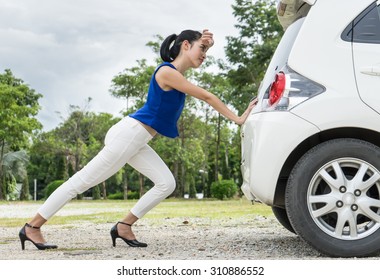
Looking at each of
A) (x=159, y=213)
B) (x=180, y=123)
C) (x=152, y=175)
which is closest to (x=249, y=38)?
(x=180, y=123)

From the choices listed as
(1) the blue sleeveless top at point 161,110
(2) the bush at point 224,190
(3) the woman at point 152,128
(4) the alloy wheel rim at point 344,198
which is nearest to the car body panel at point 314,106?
(4) the alloy wheel rim at point 344,198

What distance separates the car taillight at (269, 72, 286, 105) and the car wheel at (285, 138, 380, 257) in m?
0.45

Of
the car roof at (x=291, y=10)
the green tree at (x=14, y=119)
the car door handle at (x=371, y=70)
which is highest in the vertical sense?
the green tree at (x=14, y=119)

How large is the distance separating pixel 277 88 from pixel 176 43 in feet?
4.23

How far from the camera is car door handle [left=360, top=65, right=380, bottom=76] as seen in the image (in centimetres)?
439

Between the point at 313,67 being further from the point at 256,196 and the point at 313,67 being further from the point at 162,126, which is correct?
the point at 162,126

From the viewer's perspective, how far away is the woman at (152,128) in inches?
202

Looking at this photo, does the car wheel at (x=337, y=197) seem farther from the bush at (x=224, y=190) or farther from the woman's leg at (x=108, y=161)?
the bush at (x=224, y=190)

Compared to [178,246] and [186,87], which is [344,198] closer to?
[186,87]

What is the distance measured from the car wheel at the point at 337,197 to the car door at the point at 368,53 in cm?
35

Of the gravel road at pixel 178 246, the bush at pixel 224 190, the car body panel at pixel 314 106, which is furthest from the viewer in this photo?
the bush at pixel 224 190

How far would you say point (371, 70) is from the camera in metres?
4.40

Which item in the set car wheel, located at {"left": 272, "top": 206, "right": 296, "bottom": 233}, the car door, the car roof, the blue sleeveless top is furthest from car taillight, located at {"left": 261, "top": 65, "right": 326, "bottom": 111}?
car wheel, located at {"left": 272, "top": 206, "right": 296, "bottom": 233}
